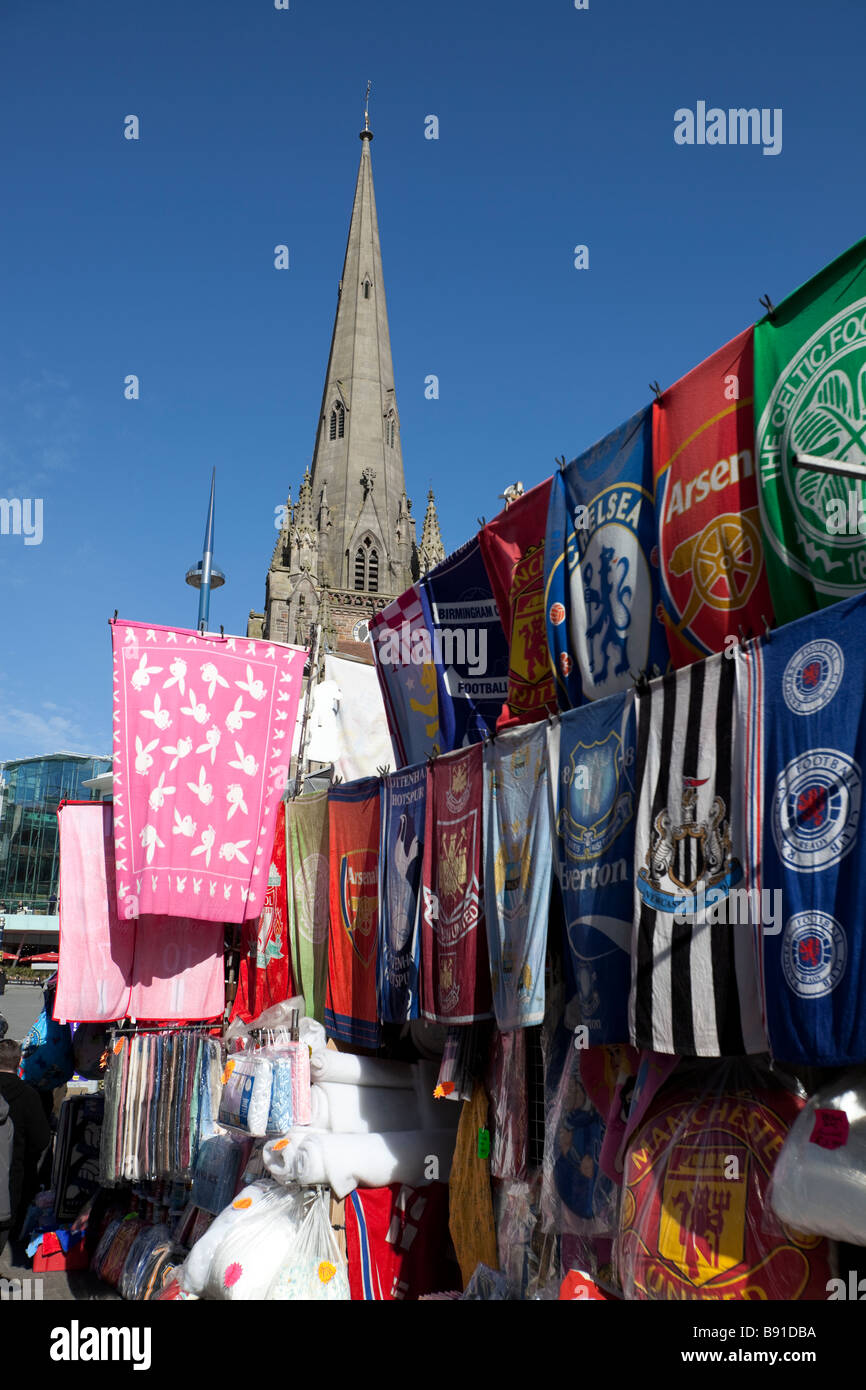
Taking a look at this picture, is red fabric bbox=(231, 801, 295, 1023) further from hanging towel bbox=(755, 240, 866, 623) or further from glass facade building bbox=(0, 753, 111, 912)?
glass facade building bbox=(0, 753, 111, 912)

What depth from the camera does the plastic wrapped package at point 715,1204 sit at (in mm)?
3971

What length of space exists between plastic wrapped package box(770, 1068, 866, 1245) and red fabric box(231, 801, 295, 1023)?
20.7ft

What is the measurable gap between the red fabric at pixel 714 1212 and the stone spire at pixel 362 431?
54143mm

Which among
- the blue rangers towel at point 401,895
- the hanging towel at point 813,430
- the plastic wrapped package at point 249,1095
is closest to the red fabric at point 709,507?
the hanging towel at point 813,430

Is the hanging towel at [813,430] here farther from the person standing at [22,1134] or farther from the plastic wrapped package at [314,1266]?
the person standing at [22,1134]

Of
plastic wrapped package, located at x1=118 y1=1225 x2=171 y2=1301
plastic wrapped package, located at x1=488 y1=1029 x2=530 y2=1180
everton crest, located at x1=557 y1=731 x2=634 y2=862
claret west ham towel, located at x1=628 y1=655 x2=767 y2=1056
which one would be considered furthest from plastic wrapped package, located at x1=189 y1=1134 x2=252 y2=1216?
claret west ham towel, located at x1=628 y1=655 x2=767 y2=1056

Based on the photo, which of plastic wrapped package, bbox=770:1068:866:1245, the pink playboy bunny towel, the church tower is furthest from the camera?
the church tower

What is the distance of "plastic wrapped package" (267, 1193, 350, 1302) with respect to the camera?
6.28m

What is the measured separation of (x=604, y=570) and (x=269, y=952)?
5.76m

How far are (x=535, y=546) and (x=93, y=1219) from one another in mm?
8170

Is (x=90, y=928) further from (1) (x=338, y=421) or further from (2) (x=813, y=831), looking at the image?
(1) (x=338, y=421)

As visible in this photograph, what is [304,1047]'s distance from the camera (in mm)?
7551
